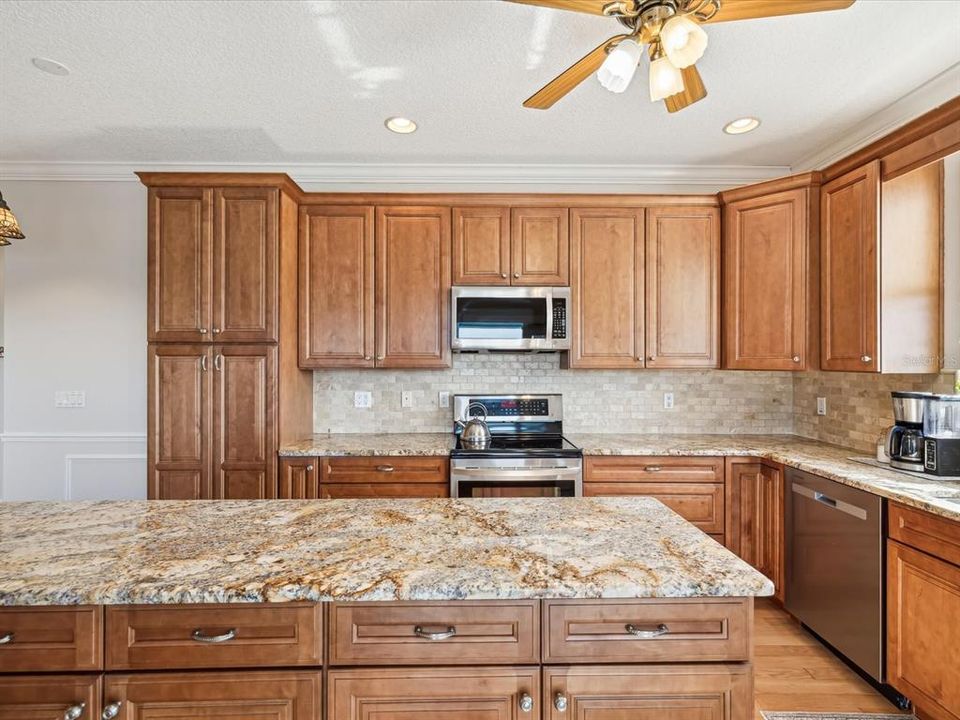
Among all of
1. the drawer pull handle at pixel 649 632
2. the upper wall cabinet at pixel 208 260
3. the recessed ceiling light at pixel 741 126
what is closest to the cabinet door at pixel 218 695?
the drawer pull handle at pixel 649 632

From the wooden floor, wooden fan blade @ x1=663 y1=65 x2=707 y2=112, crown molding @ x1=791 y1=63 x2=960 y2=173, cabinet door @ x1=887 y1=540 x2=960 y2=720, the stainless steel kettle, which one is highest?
crown molding @ x1=791 y1=63 x2=960 y2=173

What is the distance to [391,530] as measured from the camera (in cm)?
149

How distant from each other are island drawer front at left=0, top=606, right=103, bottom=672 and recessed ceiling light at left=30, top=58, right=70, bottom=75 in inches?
92.6

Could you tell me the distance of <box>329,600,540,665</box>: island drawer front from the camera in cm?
118

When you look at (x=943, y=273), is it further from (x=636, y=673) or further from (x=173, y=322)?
(x=173, y=322)

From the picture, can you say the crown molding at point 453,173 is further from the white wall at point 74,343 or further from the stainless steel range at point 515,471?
the stainless steel range at point 515,471

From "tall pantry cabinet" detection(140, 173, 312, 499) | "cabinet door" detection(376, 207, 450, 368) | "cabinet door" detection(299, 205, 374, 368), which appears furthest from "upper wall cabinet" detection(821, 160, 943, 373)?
"tall pantry cabinet" detection(140, 173, 312, 499)

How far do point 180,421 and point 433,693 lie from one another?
236cm

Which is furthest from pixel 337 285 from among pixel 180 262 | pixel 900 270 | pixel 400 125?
pixel 900 270

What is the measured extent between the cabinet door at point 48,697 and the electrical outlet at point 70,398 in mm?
2886

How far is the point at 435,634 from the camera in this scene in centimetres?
117

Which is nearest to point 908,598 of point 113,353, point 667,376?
point 667,376

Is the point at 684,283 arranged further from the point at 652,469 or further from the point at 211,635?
the point at 211,635

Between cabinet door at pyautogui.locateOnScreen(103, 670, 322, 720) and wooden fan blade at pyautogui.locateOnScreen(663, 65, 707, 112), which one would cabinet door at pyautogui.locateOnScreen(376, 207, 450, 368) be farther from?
cabinet door at pyautogui.locateOnScreen(103, 670, 322, 720)
